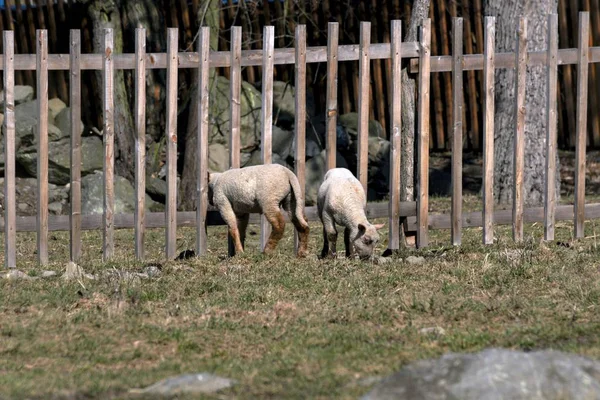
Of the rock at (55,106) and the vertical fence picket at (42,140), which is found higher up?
the rock at (55,106)

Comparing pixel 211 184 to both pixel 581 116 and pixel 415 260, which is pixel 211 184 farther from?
pixel 581 116

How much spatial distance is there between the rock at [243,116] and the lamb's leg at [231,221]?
590 centimetres

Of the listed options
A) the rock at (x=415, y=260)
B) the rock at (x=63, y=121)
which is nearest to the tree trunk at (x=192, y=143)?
the rock at (x=63, y=121)

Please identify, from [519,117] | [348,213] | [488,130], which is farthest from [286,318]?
[519,117]

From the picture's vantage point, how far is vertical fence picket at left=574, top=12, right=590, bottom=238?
32.6 ft

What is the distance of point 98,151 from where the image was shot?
15039 mm

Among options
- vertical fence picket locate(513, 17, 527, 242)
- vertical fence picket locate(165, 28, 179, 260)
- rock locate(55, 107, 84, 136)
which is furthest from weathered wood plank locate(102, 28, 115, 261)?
rock locate(55, 107, 84, 136)

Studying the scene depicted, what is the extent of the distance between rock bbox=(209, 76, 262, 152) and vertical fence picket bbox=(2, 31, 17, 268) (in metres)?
5.85

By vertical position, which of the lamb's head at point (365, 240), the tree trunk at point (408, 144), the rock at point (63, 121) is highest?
the rock at point (63, 121)

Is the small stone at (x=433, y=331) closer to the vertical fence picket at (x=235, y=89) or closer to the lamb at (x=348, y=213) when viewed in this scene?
the lamb at (x=348, y=213)

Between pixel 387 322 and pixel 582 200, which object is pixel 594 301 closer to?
pixel 387 322

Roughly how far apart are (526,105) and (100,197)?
5.35 m

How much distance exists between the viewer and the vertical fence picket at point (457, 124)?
9594 millimetres

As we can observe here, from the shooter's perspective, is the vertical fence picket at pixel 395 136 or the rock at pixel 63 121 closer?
the vertical fence picket at pixel 395 136
